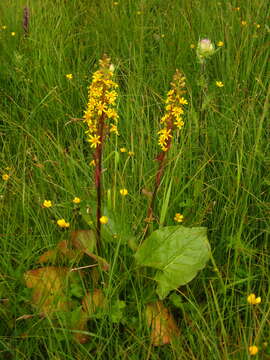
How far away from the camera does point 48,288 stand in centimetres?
133

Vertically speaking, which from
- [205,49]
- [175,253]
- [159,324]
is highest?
[205,49]

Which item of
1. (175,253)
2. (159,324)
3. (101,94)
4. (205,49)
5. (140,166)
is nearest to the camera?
(101,94)

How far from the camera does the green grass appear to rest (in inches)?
49.6

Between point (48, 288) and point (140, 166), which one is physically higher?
point (140, 166)

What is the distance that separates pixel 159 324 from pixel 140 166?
0.56 m

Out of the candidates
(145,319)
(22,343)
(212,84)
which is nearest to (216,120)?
(212,84)

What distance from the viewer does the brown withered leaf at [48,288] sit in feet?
4.12

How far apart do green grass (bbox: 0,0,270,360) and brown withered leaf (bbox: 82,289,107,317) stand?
1.9 inches

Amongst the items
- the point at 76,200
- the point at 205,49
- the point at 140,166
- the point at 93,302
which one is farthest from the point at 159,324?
the point at 205,49

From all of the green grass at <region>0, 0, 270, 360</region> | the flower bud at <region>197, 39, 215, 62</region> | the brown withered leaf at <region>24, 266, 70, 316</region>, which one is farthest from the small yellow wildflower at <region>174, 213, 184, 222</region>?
the flower bud at <region>197, 39, 215, 62</region>

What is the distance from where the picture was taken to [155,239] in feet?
4.64

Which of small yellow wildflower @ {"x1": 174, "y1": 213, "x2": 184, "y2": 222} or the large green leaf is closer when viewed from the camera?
the large green leaf

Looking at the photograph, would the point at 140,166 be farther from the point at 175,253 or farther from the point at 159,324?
the point at 159,324

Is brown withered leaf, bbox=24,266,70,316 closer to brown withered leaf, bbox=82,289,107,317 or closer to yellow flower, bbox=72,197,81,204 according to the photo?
brown withered leaf, bbox=82,289,107,317
